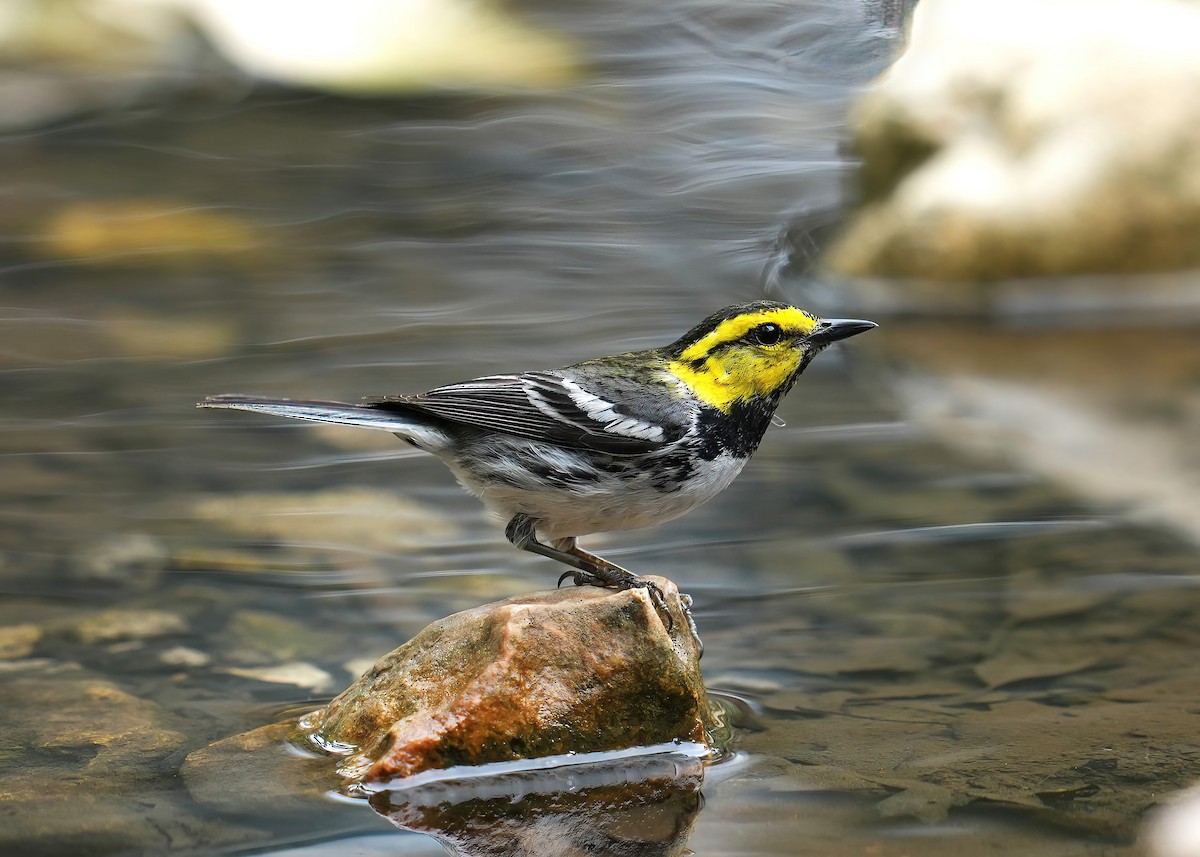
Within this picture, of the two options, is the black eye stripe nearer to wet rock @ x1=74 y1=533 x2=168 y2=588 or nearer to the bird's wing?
the bird's wing

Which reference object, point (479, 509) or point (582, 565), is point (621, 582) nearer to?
point (582, 565)

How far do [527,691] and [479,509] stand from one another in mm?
3390

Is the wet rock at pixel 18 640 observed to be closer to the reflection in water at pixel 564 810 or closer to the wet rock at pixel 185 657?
the wet rock at pixel 185 657

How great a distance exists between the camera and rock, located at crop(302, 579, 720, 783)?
175 inches

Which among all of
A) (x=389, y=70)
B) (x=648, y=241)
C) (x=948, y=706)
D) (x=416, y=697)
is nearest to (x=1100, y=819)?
(x=948, y=706)

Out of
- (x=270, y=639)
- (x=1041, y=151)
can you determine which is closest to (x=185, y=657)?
(x=270, y=639)

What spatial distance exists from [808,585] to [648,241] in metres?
6.36

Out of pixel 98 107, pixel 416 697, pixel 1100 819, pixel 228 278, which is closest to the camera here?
pixel 1100 819

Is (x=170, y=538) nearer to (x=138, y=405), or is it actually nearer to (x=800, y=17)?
(x=138, y=405)

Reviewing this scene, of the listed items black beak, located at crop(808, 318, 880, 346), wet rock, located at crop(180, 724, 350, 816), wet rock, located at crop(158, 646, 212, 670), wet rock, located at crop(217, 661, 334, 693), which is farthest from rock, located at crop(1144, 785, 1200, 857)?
wet rock, located at crop(158, 646, 212, 670)

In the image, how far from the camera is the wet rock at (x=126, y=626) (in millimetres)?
6094

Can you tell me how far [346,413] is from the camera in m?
4.85

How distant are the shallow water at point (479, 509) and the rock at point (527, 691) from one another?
240mm

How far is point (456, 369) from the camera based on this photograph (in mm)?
9945
